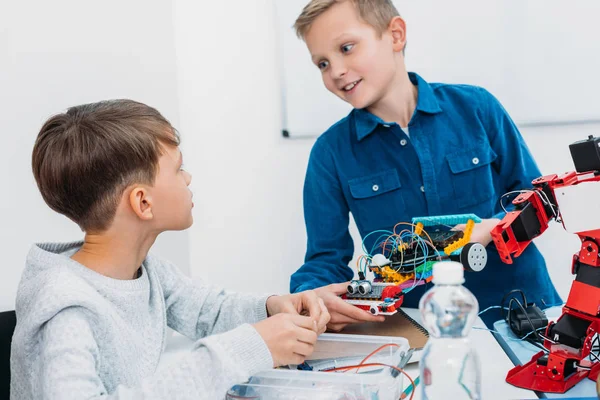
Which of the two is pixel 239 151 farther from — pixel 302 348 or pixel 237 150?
pixel 302 348

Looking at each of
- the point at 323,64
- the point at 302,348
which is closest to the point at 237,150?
the point at 323,64

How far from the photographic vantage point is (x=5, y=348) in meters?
Answer: 1.04

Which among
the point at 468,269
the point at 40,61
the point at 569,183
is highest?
the point at 40,61

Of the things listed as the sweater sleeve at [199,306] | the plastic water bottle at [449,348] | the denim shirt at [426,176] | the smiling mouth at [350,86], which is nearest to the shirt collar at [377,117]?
the denim shirt at [426,176]

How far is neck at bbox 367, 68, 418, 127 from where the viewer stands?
163 cm

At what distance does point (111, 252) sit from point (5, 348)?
10.4 inches

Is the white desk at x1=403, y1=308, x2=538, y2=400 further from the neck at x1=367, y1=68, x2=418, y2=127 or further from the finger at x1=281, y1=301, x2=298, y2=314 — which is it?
the neck at x1=367, y1=68, x2=418, y2=127

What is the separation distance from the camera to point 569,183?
35.7 inches

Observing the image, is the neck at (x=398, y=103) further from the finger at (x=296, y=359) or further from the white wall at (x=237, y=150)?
the finger at (x=296, y=359)

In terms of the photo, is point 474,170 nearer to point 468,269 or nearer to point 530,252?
point 530,252

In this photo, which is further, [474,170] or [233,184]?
[233,184]

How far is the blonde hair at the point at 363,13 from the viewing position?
1.50 m

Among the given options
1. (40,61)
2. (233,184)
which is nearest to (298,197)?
(233,184)

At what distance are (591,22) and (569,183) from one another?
1.43 m
